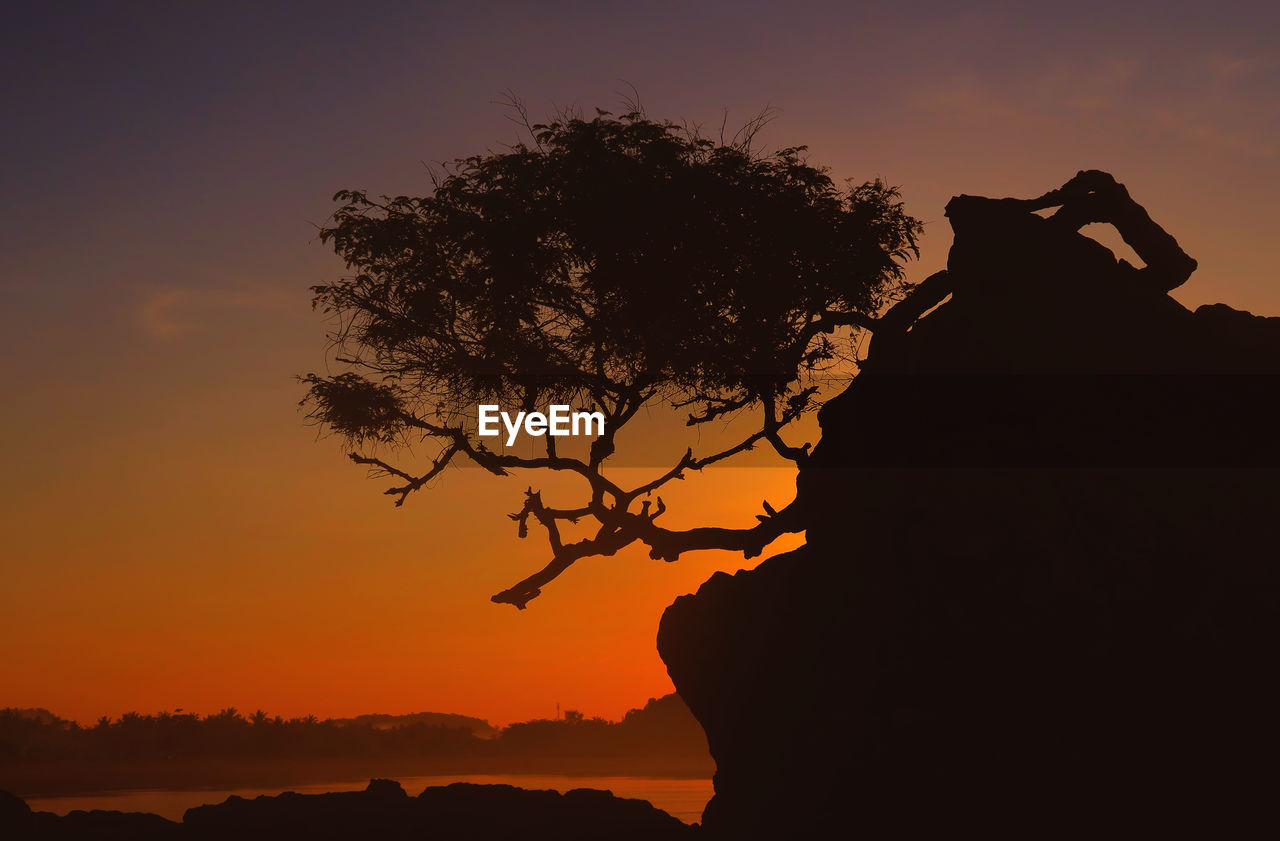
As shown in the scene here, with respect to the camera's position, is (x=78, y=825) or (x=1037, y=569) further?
(x=78, y=825)

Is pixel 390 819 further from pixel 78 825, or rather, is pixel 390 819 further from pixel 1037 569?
pixel 1037 569

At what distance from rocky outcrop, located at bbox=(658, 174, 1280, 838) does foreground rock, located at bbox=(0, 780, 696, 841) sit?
837cm

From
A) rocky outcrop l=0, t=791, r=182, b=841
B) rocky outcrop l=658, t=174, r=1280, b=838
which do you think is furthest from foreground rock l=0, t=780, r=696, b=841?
rocky outcrop l=658, t=174, r=1280, b=838

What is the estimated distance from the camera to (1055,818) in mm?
13227

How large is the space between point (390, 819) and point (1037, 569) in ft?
55.4

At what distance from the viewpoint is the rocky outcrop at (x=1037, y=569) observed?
13281 millimetres

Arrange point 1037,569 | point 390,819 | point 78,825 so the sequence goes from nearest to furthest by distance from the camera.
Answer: point 1037,569 < point 390,819 < point 78,825

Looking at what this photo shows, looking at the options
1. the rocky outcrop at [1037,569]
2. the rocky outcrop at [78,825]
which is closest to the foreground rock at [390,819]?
the rocky outcrop at [78,825]

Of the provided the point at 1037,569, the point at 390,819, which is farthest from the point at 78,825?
the point at 1037,569

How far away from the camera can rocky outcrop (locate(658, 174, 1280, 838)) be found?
13.3 meters

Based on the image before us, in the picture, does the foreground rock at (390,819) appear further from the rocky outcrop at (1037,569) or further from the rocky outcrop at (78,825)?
the rocky outcrop at (1037,569)

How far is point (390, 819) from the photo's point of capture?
82.2 feet

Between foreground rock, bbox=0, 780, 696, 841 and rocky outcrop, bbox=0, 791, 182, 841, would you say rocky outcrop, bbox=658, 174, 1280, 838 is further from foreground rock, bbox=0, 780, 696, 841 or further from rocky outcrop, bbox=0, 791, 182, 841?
rocky outcrop, bbox=0, 791, 182, 841

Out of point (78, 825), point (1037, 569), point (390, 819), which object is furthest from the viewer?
point (78, 825)
